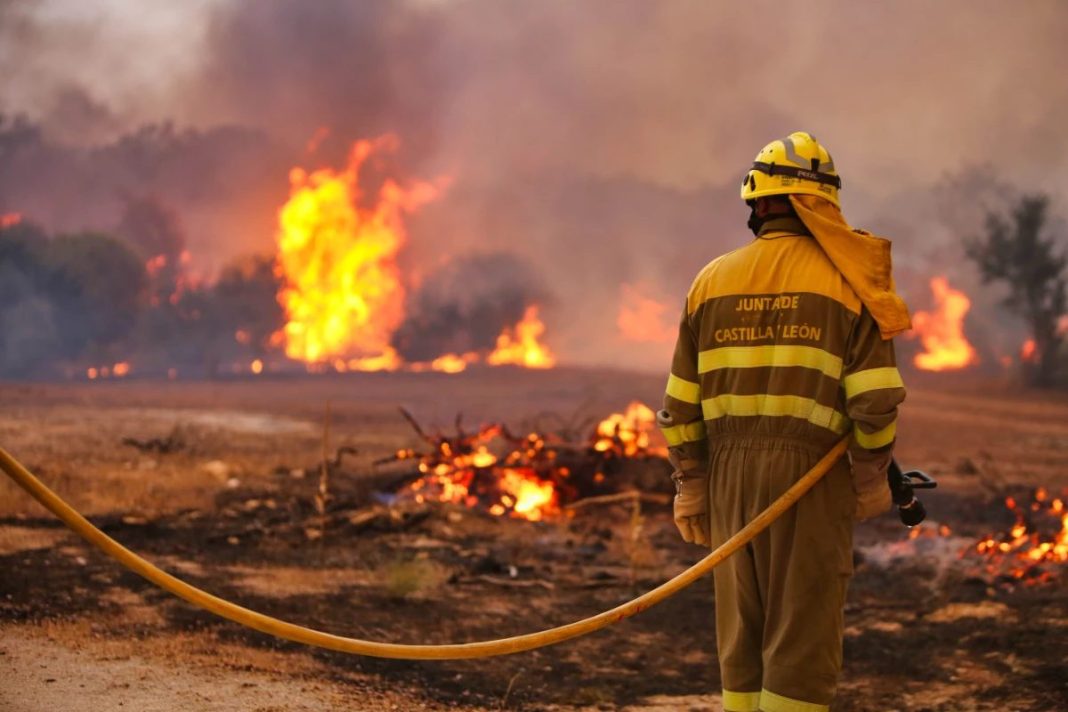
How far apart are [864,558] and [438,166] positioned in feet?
93.5

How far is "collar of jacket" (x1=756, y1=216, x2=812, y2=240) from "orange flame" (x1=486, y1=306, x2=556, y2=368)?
28.9 meters

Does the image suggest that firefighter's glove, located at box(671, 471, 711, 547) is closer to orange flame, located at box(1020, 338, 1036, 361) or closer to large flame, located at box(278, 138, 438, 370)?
orange flame, located at box(1020, 338, 1036, 361)

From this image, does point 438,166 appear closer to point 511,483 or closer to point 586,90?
point 586,90

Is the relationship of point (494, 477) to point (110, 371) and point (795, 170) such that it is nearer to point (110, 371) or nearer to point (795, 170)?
point (795, 170)

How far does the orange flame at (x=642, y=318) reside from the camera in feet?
127

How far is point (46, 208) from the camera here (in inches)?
1512

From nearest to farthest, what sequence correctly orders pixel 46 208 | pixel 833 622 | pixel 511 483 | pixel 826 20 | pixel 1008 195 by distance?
pixel 833 622 < pixel 511 483 < pixel 1008 195 < pixel 826 20 < pixel 46 208

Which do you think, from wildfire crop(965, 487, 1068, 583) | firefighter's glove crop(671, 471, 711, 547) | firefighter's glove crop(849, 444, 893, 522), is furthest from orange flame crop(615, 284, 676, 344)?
firefighter's glove crop(849, 444, 893, 522)

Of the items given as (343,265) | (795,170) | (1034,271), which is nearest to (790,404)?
(795,170)

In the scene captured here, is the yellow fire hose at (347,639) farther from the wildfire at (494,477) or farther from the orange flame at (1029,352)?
the orange flame at (1029,352)

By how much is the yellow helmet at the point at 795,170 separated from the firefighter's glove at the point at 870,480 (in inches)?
35.9

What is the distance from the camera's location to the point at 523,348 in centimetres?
3359

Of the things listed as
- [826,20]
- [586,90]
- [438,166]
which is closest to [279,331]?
[438,166]

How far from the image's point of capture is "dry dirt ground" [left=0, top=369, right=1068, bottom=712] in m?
4.60
